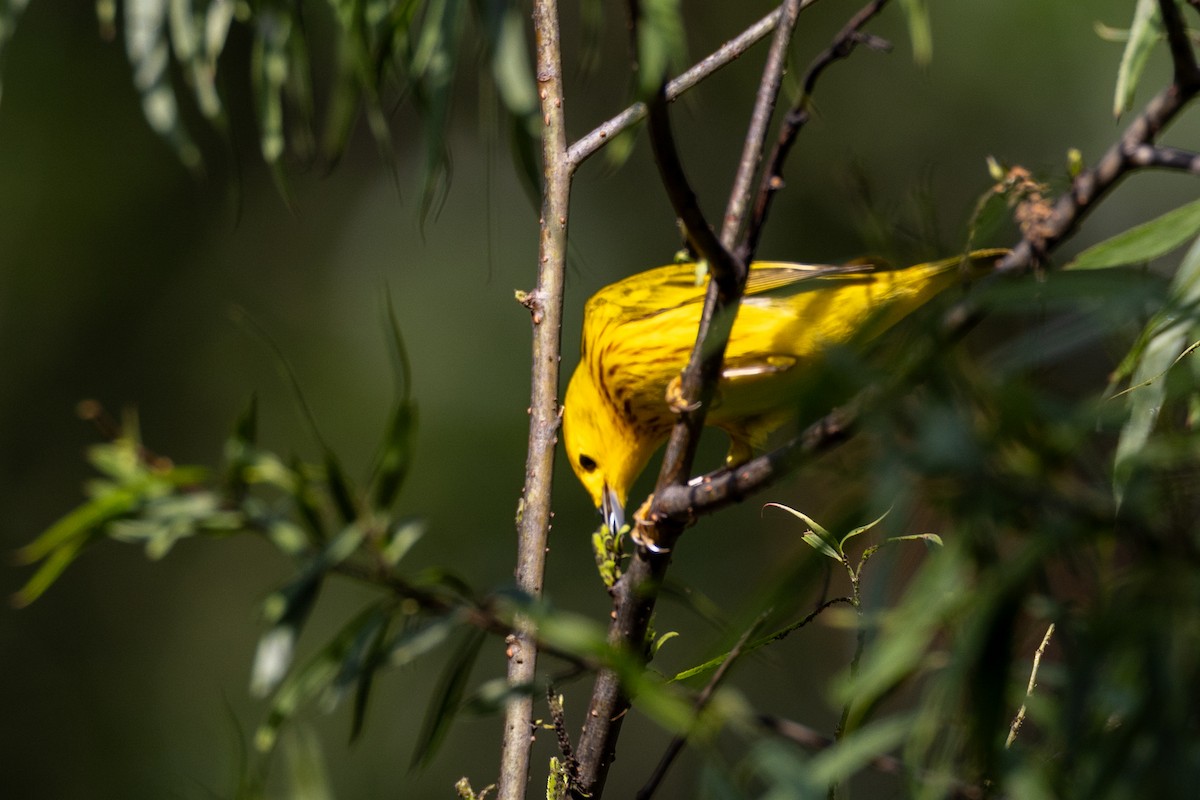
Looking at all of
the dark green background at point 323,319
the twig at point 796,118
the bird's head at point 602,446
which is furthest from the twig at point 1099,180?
the dark green background at point 323,319

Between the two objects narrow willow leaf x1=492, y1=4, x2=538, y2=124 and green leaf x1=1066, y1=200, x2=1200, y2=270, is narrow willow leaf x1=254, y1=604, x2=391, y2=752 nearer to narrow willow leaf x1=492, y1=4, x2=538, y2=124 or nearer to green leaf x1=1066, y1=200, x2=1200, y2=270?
narrow willow leaf x1=492, y1=4, x2=538, y2=124

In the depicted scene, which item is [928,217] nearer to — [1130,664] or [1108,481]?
[1108,481]

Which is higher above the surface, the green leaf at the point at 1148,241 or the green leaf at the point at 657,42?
the green leaf at the point at 657,42

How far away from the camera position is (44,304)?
7.36 meters

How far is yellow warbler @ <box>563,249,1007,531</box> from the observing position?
2.78 meters

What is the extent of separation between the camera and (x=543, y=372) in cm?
182

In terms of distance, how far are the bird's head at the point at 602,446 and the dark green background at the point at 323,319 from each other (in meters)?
3.25

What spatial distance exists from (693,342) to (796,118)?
158cm

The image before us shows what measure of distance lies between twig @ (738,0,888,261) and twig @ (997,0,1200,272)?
11.6 inches

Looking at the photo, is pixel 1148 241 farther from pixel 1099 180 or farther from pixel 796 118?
pixel 796 118

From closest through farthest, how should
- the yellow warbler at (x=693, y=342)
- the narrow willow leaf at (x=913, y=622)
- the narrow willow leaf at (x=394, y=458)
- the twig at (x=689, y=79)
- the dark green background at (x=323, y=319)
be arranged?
the narrow willow leaf at (x=913, y=622) → the narrow willow leaf at (x=394, y=458) → the twig at (x=689, y=79) → the yellow warbler at (x=693, y=342) → the dark green background at (x=323, y=319)

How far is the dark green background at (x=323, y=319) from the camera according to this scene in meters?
6.85

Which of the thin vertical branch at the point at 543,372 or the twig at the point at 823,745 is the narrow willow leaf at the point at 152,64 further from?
the twig at the point at 823,745

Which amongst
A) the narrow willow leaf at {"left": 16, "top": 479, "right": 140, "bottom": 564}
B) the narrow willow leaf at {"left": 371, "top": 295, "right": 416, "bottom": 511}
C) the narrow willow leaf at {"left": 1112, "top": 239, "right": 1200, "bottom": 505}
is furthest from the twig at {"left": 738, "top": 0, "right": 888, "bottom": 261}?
the narrow willow leaf at {"left": 16, "top": 479, "right": 140, "bottom": 564}
